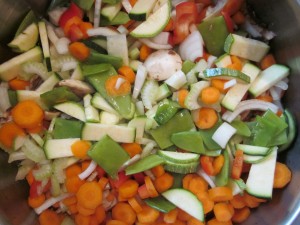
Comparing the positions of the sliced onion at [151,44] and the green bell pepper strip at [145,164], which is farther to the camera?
the sliced onion at [151,44]

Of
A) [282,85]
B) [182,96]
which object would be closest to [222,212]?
[182,96]

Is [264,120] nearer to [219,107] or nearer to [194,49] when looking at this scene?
[219,107]

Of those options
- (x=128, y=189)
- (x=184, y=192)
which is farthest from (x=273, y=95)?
(x=128, y=189)

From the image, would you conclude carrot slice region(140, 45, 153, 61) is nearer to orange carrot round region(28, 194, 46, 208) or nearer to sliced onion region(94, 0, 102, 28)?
sliced onion region(94, 0, 102, 28)

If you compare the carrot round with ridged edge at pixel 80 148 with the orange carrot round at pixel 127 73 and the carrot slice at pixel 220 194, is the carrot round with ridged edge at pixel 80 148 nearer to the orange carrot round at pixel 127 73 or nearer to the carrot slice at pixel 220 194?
the orange carrot round at pixel 127 73

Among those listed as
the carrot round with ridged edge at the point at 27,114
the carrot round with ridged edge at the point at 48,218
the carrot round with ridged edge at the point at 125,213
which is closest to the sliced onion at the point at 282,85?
the carrot round with ridged edge at the point at 125,213

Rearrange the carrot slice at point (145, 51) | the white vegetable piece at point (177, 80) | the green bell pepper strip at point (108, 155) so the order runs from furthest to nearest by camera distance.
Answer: the carrot slice at point (145, 51), the white vegetable piece at point (177, 80), the green bell pepper strip at point (108, 155)

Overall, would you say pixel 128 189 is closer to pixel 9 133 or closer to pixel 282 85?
pixel 9 133
